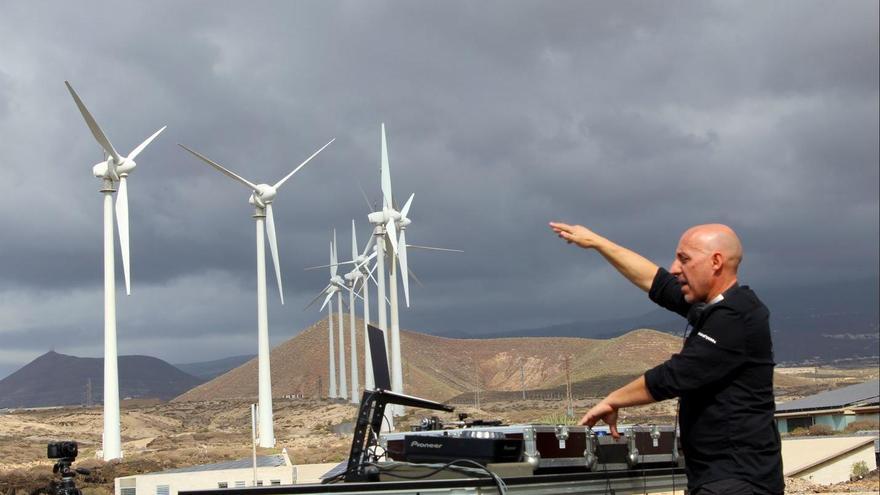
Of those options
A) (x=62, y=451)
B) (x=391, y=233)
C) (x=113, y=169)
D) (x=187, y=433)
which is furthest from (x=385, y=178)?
(x=62, y=451)

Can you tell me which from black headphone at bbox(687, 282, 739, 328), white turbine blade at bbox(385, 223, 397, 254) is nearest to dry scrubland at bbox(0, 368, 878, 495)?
white turbine blade at bbox(385, 223, 397, 254)

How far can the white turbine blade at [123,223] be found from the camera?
5522 cm

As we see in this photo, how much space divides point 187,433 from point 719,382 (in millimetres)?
106212

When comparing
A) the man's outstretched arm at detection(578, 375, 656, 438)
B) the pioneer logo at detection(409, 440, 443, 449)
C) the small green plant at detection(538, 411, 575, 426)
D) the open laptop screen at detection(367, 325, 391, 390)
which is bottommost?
the pioneer logo at detection(409, 440, 443, 449)

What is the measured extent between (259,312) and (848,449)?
3551 centimetres

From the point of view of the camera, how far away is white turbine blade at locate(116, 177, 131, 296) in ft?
181

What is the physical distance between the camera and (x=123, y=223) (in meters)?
57.7

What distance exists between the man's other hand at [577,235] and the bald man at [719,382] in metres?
0.87

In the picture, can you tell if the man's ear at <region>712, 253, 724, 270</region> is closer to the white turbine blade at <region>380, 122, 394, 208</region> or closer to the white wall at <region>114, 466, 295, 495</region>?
the white wall at <region>114, 466, 295, 495</region>

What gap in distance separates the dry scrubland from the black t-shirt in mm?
29822

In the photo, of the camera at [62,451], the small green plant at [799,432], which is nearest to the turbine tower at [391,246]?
the small green plant at [799,432]

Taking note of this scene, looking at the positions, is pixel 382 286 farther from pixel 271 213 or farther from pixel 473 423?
pixel 473 423

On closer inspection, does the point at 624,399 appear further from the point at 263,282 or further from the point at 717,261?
the point at 263,282

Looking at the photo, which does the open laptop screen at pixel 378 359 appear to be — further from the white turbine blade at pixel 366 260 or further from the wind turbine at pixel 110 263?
the white turbine blade at pixel 366 260
